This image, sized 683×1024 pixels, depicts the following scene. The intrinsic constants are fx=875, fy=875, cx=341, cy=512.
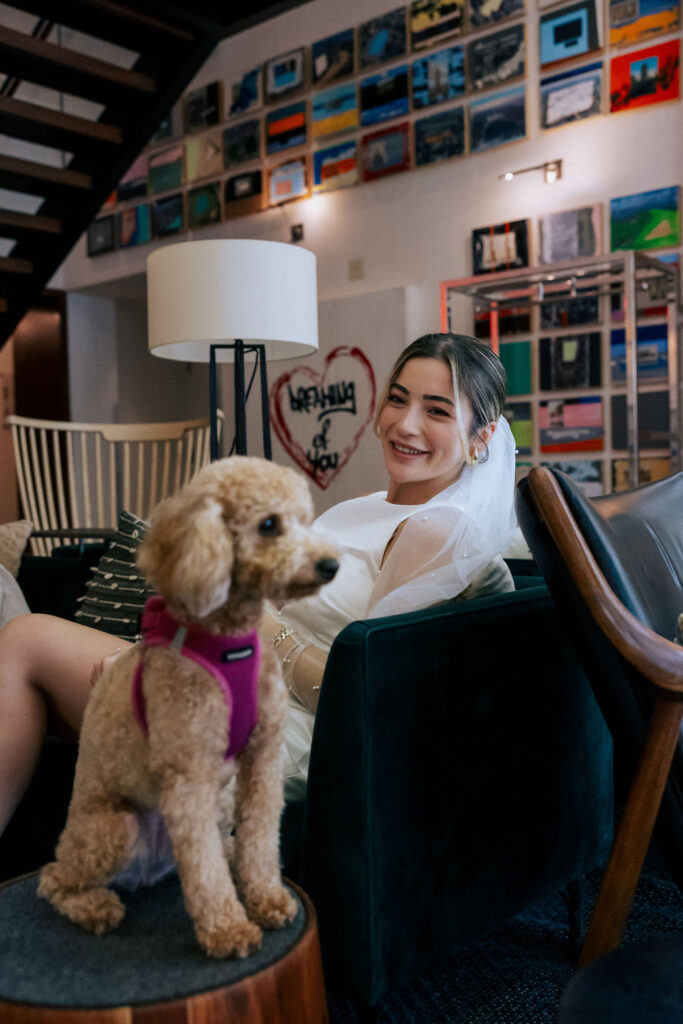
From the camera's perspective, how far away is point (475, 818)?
1.29 metres

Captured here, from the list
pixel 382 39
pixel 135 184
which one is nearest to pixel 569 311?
pixel 382 39

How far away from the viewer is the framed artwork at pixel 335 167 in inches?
186

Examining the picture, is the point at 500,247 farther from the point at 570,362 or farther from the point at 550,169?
the point at 570,362

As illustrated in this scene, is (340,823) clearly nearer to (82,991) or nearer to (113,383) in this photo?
(82,991)

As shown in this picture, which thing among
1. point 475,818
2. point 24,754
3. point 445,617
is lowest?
point 475,818

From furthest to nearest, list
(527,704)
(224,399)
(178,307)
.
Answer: (224,399)
(178,307)
(527,704)

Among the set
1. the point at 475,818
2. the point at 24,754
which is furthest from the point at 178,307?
the point at 475,818

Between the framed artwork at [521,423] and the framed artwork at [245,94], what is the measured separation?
249cm

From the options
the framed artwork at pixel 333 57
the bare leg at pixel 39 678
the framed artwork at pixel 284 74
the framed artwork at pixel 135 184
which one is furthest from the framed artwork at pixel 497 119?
the bare leg at pixel 39 678

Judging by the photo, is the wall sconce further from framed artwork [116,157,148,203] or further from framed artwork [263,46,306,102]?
framed artwork [116,157,148,203]

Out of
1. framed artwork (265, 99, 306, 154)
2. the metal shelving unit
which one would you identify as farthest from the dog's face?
framed artwork (265, 99, 306, 154)

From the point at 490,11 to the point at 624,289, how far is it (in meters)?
1.74

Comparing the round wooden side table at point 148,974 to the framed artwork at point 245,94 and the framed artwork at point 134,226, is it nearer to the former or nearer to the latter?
the framed artwork at point 245,94

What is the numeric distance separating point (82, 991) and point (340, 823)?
0.44 metres
